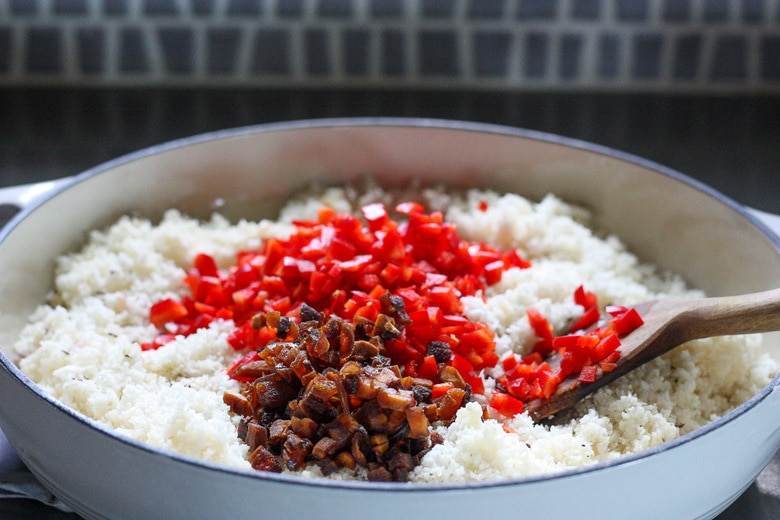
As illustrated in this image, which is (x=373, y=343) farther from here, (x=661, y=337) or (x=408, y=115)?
(x=408, y=115)

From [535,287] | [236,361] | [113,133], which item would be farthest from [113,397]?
[113,133]

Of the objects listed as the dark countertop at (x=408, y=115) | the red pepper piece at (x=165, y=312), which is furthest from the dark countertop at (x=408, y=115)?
the red pepper piece at (x=165, y=312)

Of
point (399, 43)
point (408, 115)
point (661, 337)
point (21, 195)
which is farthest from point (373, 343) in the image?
point (399, 43)

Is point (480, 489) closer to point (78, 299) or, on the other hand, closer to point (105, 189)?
point (78, 299)

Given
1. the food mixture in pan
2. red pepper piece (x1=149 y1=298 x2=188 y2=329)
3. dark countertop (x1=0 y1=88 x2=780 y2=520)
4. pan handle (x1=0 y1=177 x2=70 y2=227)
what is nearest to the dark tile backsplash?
dark countertop (x1=0 y1=88 x2=780 y2=520)

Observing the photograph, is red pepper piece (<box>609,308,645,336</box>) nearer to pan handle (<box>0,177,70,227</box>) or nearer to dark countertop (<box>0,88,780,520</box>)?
pan handle (<box>0,177,70,227</box>)

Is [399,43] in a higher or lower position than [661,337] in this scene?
higher

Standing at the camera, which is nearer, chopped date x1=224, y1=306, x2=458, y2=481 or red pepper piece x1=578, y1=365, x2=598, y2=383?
chopped date x1=224, y1=306, x2=458, y2=481
